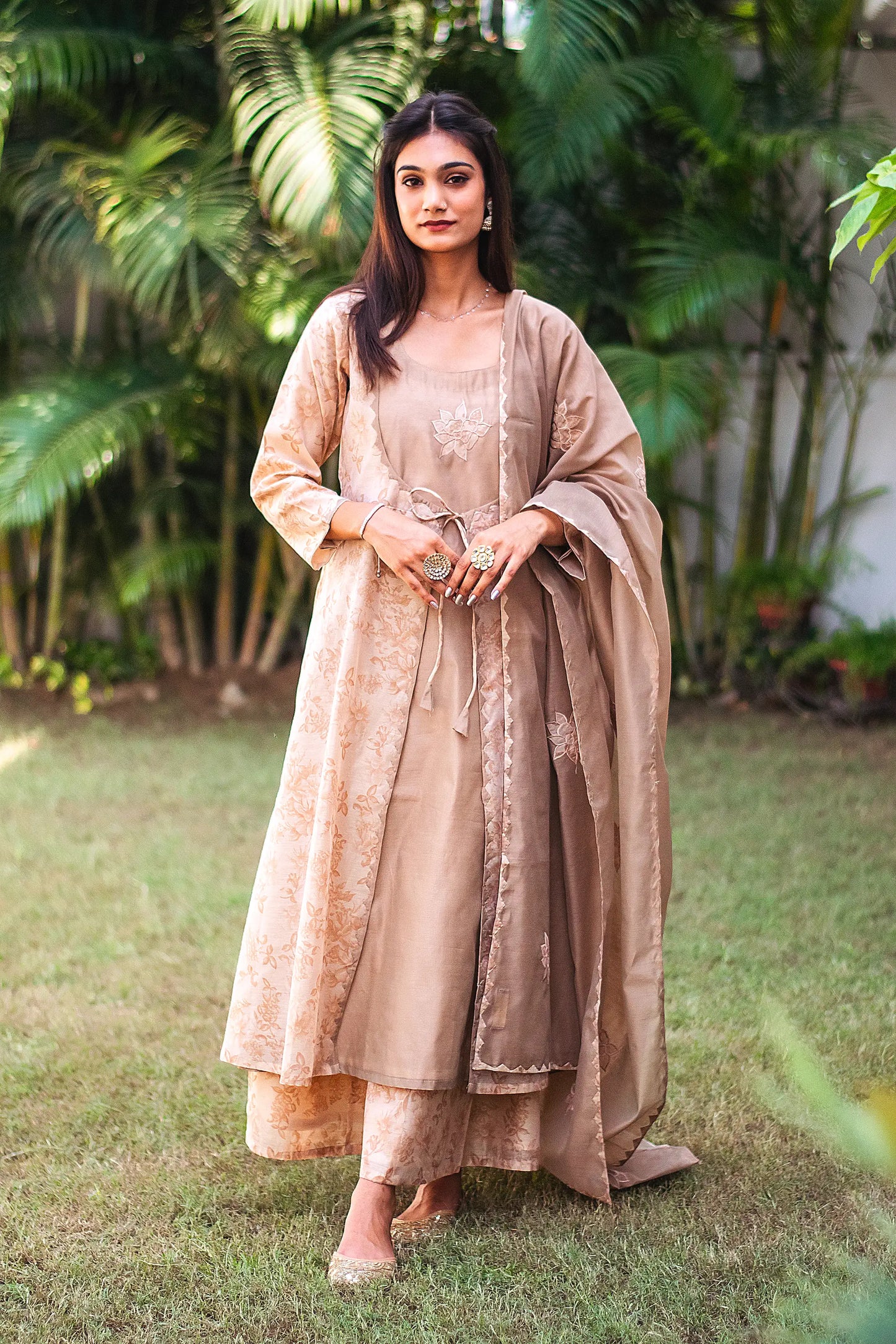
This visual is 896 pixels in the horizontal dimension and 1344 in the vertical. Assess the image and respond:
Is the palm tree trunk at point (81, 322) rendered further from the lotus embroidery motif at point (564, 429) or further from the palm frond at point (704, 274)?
the lotus embroidery motif at point (564, 429)

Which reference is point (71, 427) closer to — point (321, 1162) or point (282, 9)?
point (282, 9)

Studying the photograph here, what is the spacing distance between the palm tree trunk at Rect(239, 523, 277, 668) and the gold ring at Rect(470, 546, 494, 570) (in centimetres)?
418

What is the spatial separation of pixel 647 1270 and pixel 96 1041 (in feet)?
4.25

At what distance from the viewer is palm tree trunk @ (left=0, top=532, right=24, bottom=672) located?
6234 millimetres

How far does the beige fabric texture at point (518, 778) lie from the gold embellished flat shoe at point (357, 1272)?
0.21 m

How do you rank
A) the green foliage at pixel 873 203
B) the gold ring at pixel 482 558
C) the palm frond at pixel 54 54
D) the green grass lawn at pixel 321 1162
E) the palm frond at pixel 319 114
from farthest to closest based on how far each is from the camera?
1. the palm frond at pixel 54 54
2. the palm frond at pixel 319 114
3. the gold ring at pixel 482 558
4. the green grass lawn at pixel 321 1162
5. the green foliage at pixel 873 203

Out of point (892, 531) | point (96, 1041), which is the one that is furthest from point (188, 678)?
point (96, 1041)

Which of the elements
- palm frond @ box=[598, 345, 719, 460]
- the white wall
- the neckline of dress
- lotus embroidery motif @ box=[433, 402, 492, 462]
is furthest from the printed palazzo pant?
the white wall

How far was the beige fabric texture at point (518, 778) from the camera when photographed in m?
1.97

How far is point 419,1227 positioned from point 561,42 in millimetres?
4245

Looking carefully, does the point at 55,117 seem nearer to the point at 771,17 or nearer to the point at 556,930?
the point at 771,17

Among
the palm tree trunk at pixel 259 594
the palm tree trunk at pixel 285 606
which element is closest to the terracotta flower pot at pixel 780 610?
the palm tree trunk at pixel 285 606

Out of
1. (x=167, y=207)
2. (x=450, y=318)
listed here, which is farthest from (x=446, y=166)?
(x=167, y=207)

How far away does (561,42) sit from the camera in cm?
488
